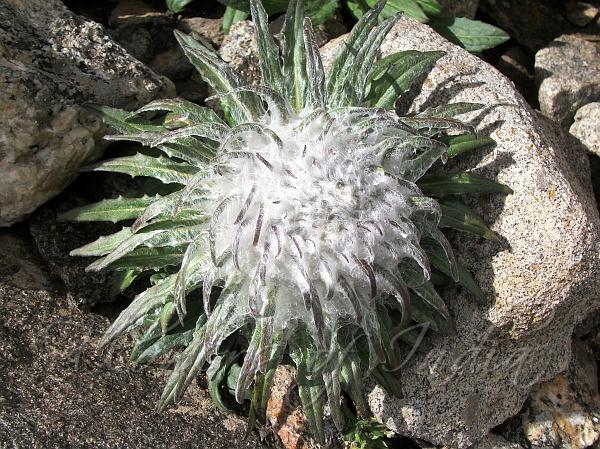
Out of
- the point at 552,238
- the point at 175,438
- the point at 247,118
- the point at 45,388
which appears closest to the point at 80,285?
the point at 45,388

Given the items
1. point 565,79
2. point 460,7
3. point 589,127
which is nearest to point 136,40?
point 460,7

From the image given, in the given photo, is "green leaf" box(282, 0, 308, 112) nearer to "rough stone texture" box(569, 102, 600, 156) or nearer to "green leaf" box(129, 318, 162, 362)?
"green leaf" box(129, 318, 162, 362)

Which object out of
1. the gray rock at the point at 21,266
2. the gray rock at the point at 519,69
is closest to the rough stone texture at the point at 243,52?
the gray rock at the point at 21,266

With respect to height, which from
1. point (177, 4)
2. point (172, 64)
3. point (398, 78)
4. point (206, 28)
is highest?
point (398, 78)

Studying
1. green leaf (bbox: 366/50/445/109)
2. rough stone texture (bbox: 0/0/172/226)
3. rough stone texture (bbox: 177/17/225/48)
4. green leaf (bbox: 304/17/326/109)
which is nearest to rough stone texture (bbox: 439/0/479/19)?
green leaf (bbox: 366/50/445/109)

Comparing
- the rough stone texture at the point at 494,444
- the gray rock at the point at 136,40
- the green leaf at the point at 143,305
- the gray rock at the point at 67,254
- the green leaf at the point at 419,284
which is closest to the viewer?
the green leaf at the point at 419,284

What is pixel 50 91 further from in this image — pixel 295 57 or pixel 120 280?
pixel 295 57

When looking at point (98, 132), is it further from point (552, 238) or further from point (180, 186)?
point (552, 238)

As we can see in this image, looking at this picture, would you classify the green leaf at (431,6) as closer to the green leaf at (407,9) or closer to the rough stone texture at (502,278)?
the green leaf at (407,9)
